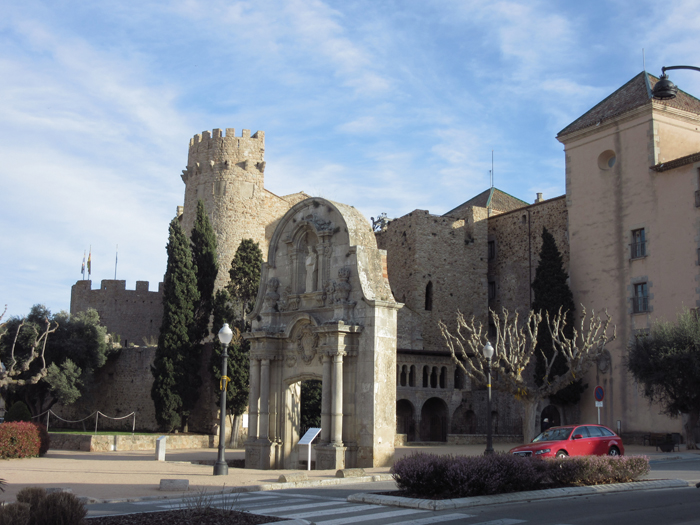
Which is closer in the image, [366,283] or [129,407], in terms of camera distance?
[366,283]

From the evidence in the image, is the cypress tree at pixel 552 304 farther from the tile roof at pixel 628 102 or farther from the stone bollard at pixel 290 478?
the stone bollard at pixel 290 478

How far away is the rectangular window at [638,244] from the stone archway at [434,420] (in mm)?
14420

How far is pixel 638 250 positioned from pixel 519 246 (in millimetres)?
12568

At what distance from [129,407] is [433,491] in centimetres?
3169

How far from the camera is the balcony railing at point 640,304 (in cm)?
3572

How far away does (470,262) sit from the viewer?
50.9 meters

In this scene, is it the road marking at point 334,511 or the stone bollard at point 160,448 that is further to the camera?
the stone bollard at point 160,448

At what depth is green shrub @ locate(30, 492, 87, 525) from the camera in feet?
27.8

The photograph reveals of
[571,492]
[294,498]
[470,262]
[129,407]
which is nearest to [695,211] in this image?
[470,262]

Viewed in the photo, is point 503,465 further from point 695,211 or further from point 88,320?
point 88,320

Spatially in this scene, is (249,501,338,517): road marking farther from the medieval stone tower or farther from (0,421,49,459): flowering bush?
the medieval stone tower

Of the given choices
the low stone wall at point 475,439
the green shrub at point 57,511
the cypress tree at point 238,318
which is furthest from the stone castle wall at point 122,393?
the green shrub at point 57,511

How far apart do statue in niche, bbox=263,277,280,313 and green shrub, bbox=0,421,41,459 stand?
8.39 metres

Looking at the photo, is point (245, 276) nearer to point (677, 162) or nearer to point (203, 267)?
point (203, 267)
